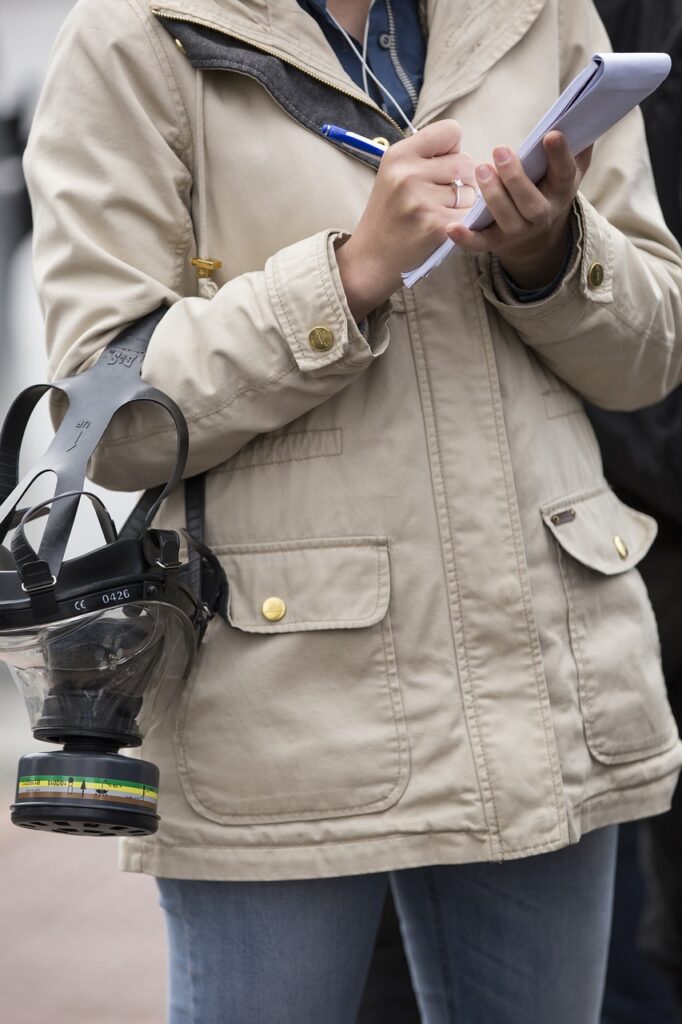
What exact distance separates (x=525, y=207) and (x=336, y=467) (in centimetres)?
33

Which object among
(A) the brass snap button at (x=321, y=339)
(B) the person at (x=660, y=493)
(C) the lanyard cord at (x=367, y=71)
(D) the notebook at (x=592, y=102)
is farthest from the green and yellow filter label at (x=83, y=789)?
(B) the person at (x=660, y=493)

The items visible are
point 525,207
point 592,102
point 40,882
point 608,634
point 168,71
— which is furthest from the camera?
point 40,882

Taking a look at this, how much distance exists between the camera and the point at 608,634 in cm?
150

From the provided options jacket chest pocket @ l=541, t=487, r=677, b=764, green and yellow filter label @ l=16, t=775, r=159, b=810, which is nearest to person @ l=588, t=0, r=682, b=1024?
jacket chest pocket @ l=541, t=487, r=677, b=764

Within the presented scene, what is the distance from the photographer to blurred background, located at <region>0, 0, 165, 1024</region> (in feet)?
11.5

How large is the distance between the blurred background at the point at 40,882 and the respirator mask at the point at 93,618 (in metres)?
0.26

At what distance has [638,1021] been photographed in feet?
7.93

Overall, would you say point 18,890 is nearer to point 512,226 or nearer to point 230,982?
point 230,982

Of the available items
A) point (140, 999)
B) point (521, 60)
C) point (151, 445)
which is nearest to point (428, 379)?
point (151, 445)

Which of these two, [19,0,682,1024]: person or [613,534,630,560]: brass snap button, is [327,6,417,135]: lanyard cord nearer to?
[19,0,682,1024]: person

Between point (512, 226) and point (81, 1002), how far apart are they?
2.79 m

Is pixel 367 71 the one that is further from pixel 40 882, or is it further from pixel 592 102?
pixel 40 882

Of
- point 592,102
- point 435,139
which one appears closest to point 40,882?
point 435,139

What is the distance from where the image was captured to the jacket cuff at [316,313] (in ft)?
4.36
